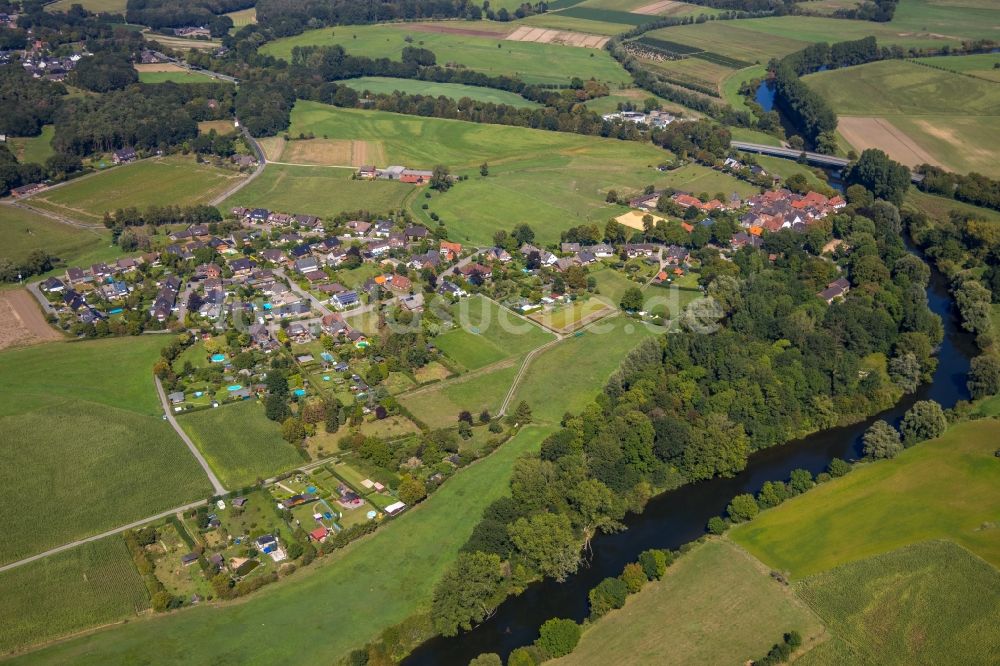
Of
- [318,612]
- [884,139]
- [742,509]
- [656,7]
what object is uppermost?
[656,7]

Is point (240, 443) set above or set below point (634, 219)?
below

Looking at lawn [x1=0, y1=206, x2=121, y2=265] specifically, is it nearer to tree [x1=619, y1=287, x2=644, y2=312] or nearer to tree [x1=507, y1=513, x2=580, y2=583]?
tree [x1=619, y1=287, x2=644, y2=312]

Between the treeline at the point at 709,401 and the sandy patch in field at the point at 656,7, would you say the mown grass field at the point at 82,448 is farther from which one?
the sandy patch in field at the point at 656,7

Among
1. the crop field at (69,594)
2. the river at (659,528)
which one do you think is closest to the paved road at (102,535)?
the crop field at (69,594)

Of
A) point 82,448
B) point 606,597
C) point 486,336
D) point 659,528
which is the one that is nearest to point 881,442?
point 659,528

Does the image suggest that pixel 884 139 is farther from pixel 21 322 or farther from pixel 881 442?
pixel 21 322

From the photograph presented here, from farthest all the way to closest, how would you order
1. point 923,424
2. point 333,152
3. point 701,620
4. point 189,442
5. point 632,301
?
1. point 333,152
2. point 632,301
3. point 923,424
4. point 189,442
5. point 701,620

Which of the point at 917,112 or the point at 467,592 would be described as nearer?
the point at 467,592
